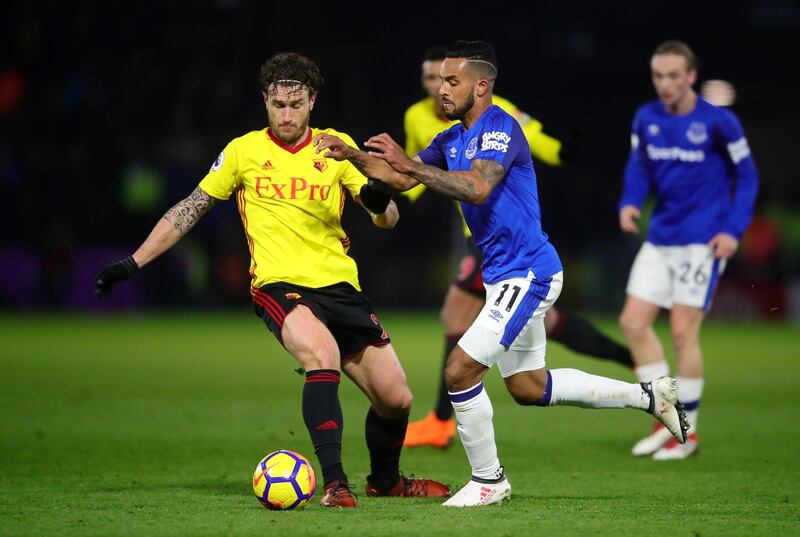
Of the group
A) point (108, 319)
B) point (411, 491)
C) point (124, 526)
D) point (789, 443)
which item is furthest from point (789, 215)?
point (124, 526)

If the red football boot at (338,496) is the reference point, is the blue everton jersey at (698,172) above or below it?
above

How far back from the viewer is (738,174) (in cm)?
824

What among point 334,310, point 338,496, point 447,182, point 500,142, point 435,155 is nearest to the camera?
point 447,182

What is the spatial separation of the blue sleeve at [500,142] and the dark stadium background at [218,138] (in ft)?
55.0

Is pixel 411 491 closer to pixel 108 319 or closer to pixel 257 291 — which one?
pixel 257 291

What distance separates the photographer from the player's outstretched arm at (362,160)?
5.64 metres

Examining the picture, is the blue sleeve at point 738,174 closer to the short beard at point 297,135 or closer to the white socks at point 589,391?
the white socks at point 589,391

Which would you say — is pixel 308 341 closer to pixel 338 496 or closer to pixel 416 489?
pixel 338 496

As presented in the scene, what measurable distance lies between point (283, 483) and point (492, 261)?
5.07ft

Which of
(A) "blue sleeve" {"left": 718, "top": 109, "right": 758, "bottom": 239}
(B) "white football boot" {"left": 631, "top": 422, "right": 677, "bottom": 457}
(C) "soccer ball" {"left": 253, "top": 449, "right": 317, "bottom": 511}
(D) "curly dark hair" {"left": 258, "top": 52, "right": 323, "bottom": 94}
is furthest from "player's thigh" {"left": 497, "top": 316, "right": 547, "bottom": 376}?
(A) "blue sleeve" {"left": 718, "top": 109, "right": 758, "bottom": 239}

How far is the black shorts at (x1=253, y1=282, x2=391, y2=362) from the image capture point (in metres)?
6.16

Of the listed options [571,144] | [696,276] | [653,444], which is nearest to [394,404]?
[653,444]

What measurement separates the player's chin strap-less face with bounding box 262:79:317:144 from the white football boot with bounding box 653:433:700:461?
3.35 meters

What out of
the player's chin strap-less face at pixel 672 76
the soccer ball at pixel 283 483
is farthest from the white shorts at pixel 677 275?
the soccer ball at pixel 283 483
